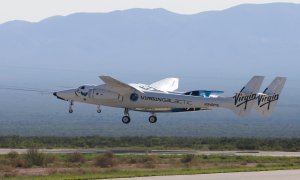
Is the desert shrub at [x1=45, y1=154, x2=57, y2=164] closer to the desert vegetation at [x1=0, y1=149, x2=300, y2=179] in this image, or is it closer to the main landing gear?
the desert vegetation at [x1=0, y1=149, x2=300, y2=179]

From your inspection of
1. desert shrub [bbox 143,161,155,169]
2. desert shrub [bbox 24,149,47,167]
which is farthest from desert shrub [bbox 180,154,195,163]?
desert shrub [bbox 24,149,47,167]

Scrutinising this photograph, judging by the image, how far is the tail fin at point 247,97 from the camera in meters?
57.9

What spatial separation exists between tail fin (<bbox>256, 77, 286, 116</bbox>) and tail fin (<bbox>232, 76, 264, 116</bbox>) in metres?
0.45

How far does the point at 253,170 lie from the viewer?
40656 millimetres

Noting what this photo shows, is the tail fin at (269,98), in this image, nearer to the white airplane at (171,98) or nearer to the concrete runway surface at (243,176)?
the white airplane at (171,98)

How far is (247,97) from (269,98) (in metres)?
1.38

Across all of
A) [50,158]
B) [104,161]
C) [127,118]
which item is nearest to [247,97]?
[127,118]

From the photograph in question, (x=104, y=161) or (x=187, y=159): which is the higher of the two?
(x=187, y=159)

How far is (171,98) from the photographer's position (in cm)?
5888

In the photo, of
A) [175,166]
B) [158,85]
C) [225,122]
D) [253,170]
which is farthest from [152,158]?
[225,122]

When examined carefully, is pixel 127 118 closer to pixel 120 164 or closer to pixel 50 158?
pixel 120 164

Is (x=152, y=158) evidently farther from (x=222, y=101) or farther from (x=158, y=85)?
(x=158, y=85)

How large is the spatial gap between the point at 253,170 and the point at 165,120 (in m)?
120

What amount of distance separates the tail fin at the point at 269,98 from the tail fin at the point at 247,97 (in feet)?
1.48
